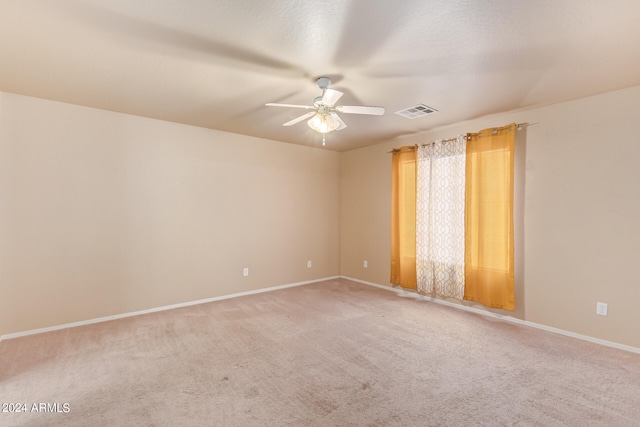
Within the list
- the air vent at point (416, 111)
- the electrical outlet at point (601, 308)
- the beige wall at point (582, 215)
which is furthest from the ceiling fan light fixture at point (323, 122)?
the electrical outlet at point (601, 308)

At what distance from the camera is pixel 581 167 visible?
3281 millimetres

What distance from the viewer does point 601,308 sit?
3131 mm

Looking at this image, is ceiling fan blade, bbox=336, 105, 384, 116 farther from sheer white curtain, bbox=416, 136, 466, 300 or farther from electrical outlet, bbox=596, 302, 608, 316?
electrical outlet, bbox=596, 302, 608, 316

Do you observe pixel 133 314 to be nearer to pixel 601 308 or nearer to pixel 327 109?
pixel 327 109

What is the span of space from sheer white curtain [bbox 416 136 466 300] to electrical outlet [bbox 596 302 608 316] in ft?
4.63

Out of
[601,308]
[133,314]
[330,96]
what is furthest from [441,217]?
[133,314]

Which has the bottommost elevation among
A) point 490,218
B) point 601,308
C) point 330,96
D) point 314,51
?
point 601,308

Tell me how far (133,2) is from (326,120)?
171 centimetres

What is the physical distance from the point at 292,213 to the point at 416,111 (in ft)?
9.22

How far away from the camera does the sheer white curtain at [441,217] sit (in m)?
4.27

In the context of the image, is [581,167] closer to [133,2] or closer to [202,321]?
[133,2]

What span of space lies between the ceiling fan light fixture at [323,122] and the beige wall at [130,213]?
226 centimetres

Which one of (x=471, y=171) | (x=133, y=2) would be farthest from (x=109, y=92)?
(x=471, y=171)

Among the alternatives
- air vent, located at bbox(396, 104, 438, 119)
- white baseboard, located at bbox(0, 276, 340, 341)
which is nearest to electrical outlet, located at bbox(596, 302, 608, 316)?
air vent, located at bbox(396, 104, 438, 119)
